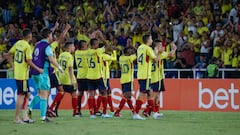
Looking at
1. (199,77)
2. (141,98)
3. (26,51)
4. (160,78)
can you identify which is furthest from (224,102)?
(26,51)

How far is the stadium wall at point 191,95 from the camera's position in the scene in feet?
88.5

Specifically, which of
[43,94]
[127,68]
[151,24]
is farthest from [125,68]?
[151,24]

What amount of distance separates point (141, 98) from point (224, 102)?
6624 mm

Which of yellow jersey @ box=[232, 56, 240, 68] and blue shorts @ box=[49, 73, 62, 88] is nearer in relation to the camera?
blue shorts @ box=[49, 73, 62, 88]

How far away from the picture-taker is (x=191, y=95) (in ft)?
89.6

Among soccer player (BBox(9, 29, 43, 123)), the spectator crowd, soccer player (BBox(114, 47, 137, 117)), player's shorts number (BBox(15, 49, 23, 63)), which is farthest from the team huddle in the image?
the spectator crowd

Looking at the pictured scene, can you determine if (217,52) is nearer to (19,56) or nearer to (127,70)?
(127,70)

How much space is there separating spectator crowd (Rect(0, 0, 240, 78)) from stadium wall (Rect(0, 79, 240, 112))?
78 centimetres

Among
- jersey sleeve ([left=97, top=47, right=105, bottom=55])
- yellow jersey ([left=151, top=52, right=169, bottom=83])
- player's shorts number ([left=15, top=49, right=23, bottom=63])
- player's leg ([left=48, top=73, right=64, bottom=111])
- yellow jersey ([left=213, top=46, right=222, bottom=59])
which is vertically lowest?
player's leg ([left=48, top=73, right=64, bottom=111])

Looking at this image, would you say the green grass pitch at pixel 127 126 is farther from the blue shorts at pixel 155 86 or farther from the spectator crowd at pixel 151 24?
the spectator crowd at pixel 151 24

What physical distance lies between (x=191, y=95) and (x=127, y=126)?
9.24 meters

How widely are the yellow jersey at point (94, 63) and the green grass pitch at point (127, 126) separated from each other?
4.32 ft

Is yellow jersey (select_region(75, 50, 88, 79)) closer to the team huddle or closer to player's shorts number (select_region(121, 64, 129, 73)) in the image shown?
the team huddle

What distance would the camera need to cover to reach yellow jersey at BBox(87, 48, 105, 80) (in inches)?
875
